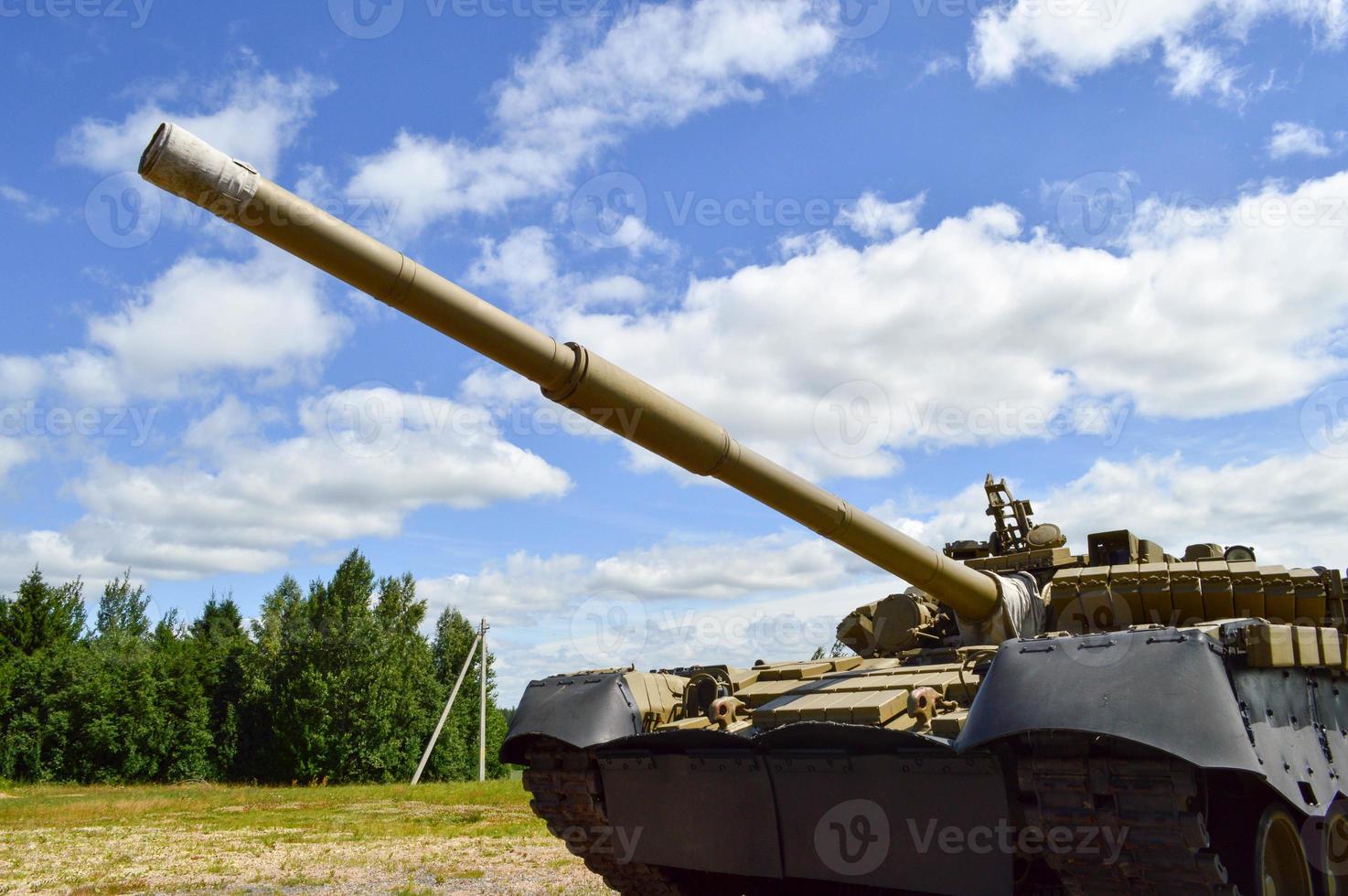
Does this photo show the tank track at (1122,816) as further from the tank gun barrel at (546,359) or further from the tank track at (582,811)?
the tank track at (582,811)

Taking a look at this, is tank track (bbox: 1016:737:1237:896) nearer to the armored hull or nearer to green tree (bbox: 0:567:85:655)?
the armored hull

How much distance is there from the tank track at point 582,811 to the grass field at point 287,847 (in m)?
2.04

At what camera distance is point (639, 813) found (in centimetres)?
817

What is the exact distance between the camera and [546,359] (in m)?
6.19

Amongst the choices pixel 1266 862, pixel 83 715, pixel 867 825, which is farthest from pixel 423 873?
pixel 83 715

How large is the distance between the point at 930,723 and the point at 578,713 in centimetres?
279

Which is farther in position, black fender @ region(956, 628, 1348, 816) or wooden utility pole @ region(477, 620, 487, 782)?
wooden utility pole @ region(477, 620, 487, 782)

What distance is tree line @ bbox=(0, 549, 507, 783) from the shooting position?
34188 mm

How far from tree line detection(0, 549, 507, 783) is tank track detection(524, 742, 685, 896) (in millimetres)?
27120

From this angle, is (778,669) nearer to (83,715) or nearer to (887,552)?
(887,552)

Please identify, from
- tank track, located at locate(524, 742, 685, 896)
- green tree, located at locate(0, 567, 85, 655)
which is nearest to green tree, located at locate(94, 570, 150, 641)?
green tree, located at locate(0, 567, 85, 655)

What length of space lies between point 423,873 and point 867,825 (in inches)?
277

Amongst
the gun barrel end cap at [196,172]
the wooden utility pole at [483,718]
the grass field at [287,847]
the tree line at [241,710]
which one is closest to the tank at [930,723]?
the gun barrel end cap at [196,172]

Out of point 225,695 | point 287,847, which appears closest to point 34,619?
point 225,695
